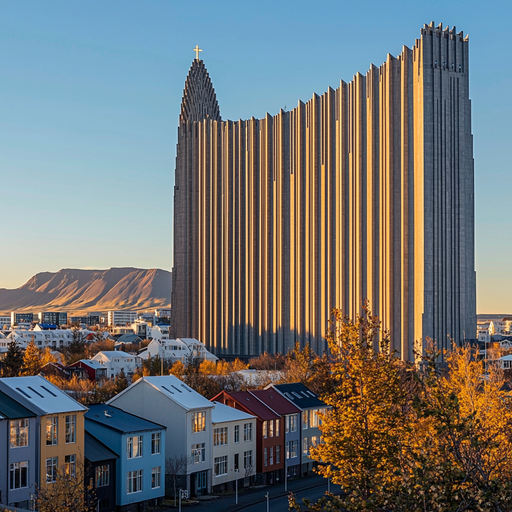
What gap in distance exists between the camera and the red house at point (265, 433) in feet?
242

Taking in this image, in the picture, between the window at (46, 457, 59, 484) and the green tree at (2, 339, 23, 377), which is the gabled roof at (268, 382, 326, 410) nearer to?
the window at (46, 457, 59, 484)

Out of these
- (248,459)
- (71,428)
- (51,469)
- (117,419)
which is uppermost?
(71,428)

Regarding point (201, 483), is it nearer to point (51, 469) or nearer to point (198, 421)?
point (198, 421)

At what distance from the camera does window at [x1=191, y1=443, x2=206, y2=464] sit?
6494 centimetres

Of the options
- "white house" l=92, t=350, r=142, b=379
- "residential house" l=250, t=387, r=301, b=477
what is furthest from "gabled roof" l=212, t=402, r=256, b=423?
"white house" l=92, t=350, r=142, b=379

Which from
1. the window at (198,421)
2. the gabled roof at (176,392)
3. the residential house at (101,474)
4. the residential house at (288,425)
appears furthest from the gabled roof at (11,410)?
the residential house at (288,425)

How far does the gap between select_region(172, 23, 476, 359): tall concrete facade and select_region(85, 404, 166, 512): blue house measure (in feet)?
→ 270

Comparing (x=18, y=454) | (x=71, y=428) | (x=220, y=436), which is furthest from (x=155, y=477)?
(x=18, y=454)

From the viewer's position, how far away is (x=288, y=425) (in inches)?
3071

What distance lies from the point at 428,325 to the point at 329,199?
1565 inches

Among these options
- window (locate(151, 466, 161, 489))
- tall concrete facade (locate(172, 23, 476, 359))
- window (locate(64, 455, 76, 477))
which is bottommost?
window (locate(151, 466, 161, 489))

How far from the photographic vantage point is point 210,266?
196625 mm

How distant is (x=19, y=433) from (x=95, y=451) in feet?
22.2

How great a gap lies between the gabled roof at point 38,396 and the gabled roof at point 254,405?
22.5 metres
